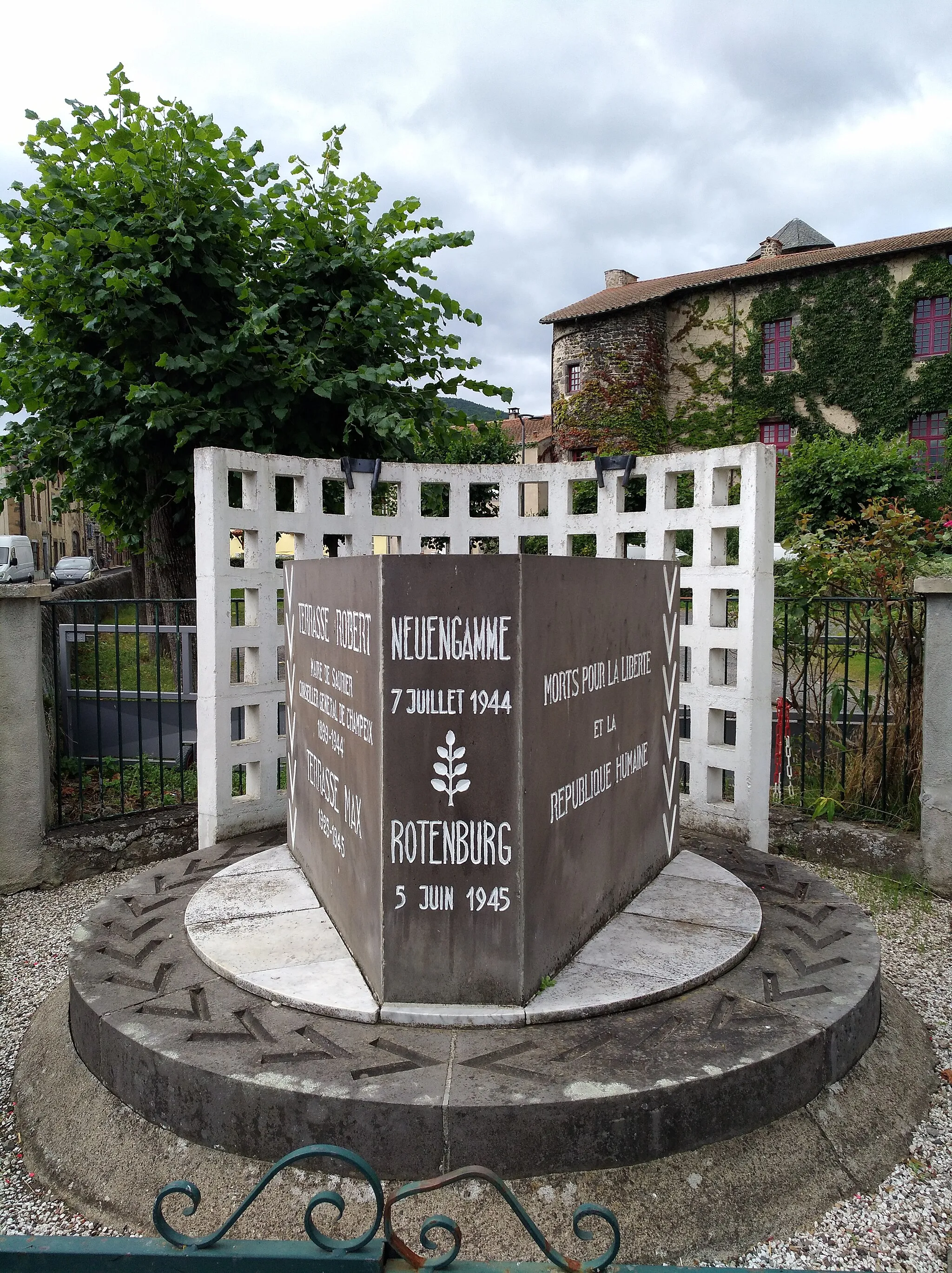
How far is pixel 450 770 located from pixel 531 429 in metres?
48.8

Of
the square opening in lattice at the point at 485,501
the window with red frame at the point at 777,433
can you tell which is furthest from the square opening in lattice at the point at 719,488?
the window with red frame at the point at 777,433

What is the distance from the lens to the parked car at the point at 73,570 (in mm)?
39391

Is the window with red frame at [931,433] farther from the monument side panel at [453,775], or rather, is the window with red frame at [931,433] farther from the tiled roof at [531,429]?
the monument side panel at [453,775]

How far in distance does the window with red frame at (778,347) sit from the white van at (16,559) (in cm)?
2785

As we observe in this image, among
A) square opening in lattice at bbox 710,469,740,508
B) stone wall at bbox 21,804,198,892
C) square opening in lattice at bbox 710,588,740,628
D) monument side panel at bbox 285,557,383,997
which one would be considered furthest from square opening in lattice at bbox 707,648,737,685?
stone wall at bbox 21,804,198,892

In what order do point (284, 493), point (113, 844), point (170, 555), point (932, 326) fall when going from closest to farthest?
point (113, 844), point (284, 493), point (170, 555), point (932, 326)

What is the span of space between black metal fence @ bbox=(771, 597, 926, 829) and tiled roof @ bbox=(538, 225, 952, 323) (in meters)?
24.2

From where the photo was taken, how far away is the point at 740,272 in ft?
98.5

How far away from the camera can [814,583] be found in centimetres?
765

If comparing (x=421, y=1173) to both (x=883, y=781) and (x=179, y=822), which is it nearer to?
(x=179, y=822)

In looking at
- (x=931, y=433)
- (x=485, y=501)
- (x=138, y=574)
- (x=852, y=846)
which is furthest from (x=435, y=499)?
(x=931, y=433)

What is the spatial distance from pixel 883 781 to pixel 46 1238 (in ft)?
19.3

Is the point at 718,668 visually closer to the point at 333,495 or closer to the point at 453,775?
the point at 453,775

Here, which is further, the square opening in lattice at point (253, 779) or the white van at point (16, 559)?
the white van at point (16, 559)
